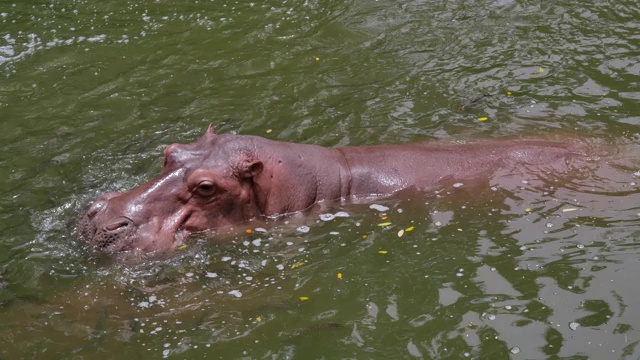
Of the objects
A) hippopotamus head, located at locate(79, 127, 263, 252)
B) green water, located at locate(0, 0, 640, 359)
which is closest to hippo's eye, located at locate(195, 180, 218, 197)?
hippopotamus head, located at locate(79, 127, 263, 252)

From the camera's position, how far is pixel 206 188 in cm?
725

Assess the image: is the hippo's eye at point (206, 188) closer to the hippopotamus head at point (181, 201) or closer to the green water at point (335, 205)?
the hippopotamus head at point (181, 201)

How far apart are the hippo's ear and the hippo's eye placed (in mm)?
262

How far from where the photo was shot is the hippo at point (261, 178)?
A: 7.18 meters

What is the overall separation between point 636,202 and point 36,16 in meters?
8.76

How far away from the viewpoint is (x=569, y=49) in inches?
406

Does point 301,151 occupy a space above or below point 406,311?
above

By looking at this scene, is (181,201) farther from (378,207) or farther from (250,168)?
(378,207)

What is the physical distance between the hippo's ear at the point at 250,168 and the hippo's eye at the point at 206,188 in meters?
0.26

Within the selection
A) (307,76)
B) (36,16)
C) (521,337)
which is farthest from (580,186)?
(36,16)

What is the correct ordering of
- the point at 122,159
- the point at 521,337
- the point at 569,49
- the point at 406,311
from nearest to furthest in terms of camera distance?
the point at 521,337 < the point at 406,311 < the point at 122,159 < the point at 569,49

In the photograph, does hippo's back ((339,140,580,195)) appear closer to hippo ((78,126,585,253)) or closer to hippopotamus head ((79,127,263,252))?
hippo ((78,126,585,253))

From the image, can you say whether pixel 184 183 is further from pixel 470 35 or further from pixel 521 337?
pixel 470 35

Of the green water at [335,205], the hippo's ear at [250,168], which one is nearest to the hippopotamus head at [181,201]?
the hippo's ear at [250,168]
